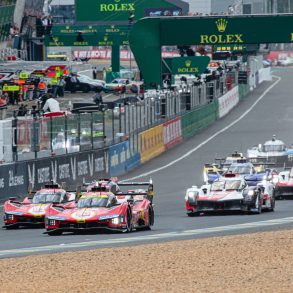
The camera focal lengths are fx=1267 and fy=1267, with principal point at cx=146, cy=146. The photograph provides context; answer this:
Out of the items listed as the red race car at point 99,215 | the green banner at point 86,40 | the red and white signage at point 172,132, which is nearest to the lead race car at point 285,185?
the red race car at point 99,215

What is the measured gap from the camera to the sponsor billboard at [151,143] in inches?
1997

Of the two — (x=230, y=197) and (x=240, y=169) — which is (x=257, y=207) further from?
(x=240, y=169)

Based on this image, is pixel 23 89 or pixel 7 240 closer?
pixel 7 240

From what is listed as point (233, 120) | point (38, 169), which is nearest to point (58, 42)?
point (233, 120)

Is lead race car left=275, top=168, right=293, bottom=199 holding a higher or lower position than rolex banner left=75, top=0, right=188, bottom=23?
lower

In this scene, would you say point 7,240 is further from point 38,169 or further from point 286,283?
point 38,169

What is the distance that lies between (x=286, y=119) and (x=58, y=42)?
52.0ft

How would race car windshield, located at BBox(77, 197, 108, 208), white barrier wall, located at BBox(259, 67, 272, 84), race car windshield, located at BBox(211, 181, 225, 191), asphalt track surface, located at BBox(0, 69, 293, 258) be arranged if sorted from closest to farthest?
asphalt track surface, located at BBox(0, 69, 293, 258), race car windshield, located at BBox(77, 197, 108, 208), race car windshield, located at BBox(211, 181, 225, 191), white barrier wall, located at BBox(259, 67, 272, 84)

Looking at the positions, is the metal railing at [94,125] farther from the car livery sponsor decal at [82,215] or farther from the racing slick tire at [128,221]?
the racing slick tire at [128,221]

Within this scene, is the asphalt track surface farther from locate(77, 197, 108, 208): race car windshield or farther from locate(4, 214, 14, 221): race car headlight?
locate(77, 197, 108, 208): race car windshield

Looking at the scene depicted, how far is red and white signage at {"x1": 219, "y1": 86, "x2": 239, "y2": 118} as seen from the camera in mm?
75250

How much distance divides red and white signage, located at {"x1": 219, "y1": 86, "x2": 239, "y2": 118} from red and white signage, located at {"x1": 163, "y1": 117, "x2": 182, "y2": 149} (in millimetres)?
15180

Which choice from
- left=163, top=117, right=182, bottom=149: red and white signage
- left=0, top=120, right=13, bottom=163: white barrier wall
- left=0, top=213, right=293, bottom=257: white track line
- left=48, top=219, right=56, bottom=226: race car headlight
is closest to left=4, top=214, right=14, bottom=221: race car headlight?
left=48, top=219, right=56, bottom=226: race car headlight

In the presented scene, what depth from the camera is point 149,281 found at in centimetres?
1797
